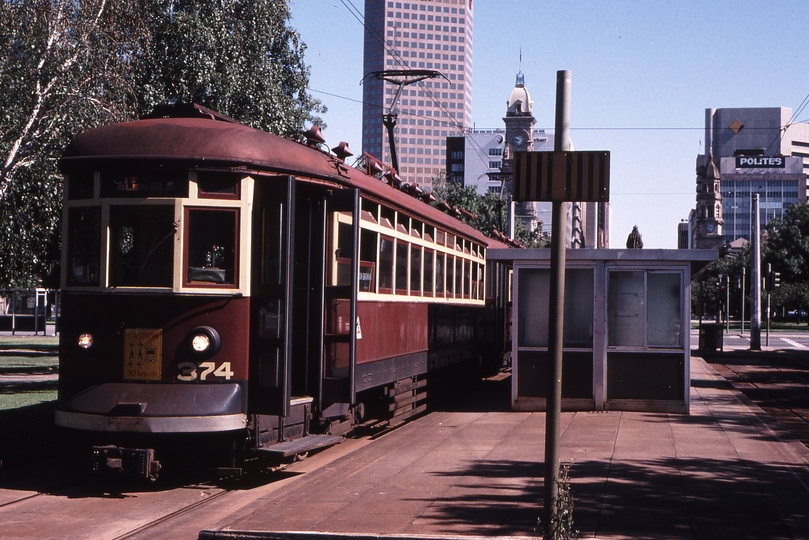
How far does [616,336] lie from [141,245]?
8157 mm

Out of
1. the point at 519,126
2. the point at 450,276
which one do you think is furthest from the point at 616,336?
the point at 519,126

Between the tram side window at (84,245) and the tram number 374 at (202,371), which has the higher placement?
the tram side window at (84,245)

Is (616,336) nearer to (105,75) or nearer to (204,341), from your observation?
(204,341)

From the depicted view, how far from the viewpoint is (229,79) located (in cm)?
2145

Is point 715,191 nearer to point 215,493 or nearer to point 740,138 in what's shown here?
point 740,138

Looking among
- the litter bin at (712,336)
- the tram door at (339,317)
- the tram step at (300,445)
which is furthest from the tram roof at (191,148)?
the litter bin at (712,336)

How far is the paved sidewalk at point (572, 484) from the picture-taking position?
7227 millimetres

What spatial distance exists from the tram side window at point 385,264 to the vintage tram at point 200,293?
1.44 m

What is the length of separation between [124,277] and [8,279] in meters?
18.7

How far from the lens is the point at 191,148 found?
923cm

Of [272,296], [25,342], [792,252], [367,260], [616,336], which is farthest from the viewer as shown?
[792,252]

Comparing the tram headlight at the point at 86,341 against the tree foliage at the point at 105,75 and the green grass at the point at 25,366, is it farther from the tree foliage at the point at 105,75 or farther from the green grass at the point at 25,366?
the tree foliage at the point at 105,75

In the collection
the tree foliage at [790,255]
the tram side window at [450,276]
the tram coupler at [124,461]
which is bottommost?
the tram coupler at [124,461]

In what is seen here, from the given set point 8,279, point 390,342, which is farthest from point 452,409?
point 8,279
